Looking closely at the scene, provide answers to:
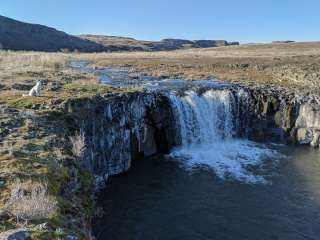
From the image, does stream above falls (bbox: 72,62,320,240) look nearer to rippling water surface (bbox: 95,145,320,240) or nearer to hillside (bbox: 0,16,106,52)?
rippling water surface (bbox: 95,145,320,240)

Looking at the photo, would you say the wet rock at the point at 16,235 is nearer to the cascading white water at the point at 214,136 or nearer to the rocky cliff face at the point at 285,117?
the cascading white water at the point at 214,136

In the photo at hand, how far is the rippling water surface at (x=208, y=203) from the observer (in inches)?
816

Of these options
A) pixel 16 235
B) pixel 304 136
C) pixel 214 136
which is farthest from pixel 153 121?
pixel 16 235

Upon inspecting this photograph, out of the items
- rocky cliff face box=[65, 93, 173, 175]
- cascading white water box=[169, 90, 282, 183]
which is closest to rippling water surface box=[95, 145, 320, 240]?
cascading white water box=[169, 90, 282, 183]

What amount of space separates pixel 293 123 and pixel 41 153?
98.2ft

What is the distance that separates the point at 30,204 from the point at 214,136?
2887 cm

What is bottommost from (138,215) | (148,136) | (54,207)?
(138,215)

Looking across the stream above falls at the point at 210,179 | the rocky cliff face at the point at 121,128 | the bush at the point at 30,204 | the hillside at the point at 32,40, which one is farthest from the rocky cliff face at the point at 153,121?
the hillside at the point at 32,40

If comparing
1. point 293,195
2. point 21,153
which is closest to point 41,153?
point 21,153

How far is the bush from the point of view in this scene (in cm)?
1132

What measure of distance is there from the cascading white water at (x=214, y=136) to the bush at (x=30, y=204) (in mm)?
18839

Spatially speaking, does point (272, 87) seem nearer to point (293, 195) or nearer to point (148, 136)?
point (148, 136)

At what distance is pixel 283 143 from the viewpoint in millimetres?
39344

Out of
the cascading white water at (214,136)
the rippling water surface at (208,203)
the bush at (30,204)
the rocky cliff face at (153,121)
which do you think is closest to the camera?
the bush at (30,204)
